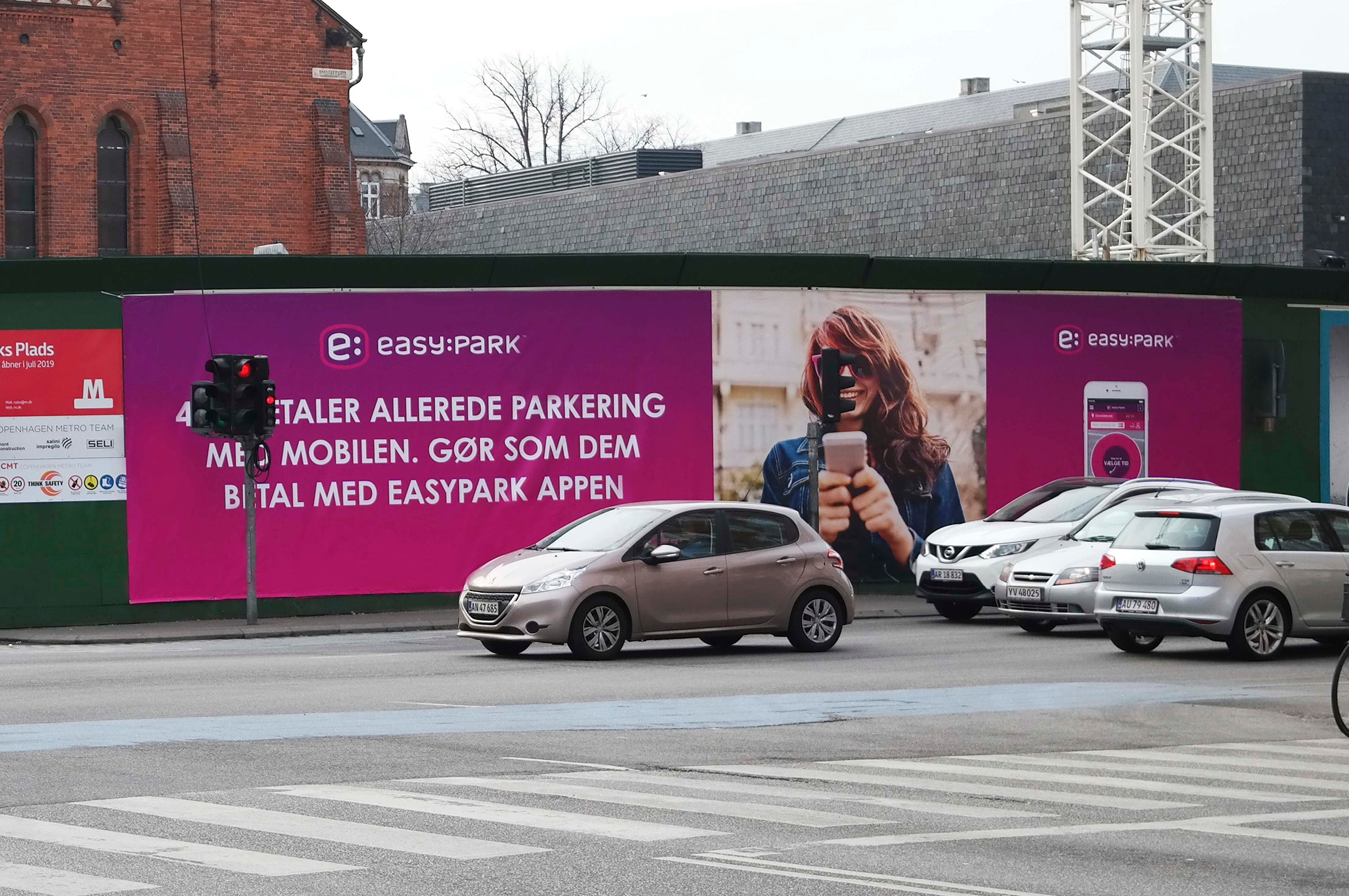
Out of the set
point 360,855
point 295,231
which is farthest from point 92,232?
point 360,855

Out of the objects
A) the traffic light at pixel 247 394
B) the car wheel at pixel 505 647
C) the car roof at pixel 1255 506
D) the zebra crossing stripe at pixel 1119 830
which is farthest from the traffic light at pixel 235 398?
the zebra crossing stripe at pixel 1119 830

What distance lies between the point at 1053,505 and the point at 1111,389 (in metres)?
5.37

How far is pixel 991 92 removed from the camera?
76.1 m

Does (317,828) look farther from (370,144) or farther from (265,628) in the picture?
(370,144)

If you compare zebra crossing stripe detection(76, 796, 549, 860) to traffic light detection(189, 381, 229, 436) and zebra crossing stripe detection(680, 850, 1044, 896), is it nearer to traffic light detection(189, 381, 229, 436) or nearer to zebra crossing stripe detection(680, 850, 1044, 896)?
zebra crossing stripe detection(680, 850, 1044, 896)

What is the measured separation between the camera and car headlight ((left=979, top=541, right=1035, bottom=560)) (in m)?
21.5

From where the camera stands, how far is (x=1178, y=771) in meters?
10.7

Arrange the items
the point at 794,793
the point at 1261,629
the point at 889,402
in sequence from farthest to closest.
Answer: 1. the point at 889,402
2. the point at 1261,629
3. the point at 794,793

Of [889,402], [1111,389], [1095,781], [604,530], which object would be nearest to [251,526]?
[604,530]

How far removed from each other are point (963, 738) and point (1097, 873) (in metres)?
4.34

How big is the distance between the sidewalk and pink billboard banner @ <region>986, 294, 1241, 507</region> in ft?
12.3

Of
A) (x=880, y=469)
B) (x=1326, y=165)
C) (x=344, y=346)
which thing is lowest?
(x=880, y=469)

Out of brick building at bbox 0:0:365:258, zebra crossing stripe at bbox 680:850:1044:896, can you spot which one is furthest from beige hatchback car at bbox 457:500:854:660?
brick building at bbox 0:0:365:258

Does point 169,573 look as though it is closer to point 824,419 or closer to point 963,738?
point 824,419
